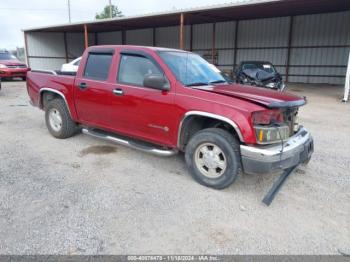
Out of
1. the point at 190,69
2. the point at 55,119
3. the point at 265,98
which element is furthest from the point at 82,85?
the point at 265,98

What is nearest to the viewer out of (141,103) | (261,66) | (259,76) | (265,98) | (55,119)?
(265,98)

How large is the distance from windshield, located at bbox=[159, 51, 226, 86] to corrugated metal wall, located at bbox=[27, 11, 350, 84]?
1462cm

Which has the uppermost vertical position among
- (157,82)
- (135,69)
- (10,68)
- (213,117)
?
(135,69)

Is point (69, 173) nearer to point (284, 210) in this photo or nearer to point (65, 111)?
point (65, 111)

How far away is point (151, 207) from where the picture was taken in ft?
10.8

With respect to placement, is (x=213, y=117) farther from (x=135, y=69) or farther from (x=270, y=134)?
(x=135, y=69)

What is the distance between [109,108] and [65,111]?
1.32 meters

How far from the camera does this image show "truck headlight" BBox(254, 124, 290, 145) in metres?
3.29

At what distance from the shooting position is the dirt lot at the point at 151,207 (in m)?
2.66

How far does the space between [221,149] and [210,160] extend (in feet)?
0.83

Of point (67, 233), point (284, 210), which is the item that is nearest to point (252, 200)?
point (284, 210)

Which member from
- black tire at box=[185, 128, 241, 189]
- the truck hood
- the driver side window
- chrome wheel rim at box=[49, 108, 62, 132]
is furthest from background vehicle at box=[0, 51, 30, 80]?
the truck hood

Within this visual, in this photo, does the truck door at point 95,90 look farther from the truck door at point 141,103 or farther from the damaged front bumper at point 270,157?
the damaged front bumper at point 270,157

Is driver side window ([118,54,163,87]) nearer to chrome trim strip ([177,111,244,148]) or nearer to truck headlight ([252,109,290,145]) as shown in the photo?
chrome trim strip ([177,111,244,148])
